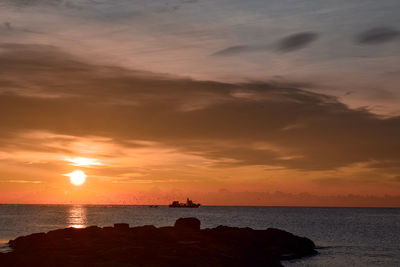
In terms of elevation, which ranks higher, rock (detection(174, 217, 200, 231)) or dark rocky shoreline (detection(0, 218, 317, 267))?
rock (detection(174, 217, 200, 231))

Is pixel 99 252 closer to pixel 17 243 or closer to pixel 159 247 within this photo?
pixel 159 247

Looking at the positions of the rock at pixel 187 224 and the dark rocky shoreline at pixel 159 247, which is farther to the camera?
the rock at pixel 187 224

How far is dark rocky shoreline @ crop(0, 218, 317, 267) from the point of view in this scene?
165 ft

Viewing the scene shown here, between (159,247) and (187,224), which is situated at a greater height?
(187,224)

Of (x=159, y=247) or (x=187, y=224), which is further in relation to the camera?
(x=187, y=224)

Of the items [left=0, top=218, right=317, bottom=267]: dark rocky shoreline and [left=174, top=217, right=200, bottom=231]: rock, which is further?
[left=174, top=217, right=200, bottom=231]: rock

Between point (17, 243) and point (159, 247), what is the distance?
27.5 metres

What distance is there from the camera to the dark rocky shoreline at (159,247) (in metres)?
50.4

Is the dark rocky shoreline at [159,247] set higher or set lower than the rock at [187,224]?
lower

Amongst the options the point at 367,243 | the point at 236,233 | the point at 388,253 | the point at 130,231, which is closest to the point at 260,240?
the point at 236,233

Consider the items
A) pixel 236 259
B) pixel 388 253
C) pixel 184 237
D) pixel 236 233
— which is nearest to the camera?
pixel 236 259

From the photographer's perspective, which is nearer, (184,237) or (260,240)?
(184,237)

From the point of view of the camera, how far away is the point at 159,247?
59.4 metres

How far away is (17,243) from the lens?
75375mm
